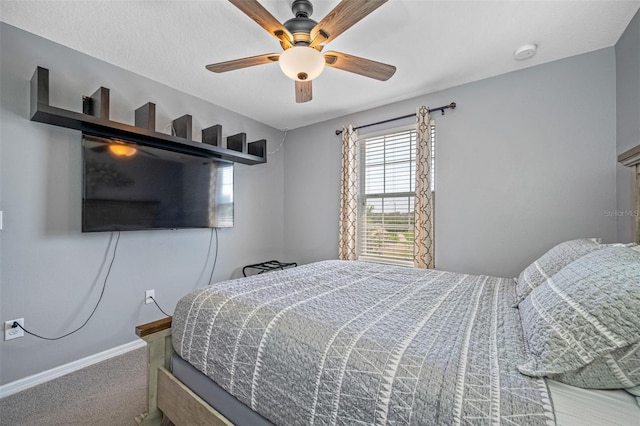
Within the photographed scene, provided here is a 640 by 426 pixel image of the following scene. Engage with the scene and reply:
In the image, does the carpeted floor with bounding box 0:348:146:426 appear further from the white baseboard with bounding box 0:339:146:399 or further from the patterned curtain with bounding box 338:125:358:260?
the patterned curtain with bounding box 338:125:358:260

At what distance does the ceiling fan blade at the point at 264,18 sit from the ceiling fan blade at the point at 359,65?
10.6 inches

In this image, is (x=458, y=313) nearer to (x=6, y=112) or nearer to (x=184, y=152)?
(x=184, y=152)

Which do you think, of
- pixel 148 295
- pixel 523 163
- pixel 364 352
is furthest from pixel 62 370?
pixel 523 163

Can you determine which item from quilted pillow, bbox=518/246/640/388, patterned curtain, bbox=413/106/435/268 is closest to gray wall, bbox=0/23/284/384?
patterned curtain, bbox=413/106/435/268

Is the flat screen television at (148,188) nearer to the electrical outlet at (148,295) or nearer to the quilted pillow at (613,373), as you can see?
the electrical outlet at (148,295)

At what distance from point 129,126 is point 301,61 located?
1.54 metres

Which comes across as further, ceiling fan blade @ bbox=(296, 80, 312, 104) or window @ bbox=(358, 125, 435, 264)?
window @ bbox=(358, 125, 435, 264)

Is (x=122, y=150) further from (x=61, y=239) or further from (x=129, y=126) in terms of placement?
(x=61, y=239)

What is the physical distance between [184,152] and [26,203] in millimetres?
1190

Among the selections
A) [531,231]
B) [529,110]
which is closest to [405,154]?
[529,110]

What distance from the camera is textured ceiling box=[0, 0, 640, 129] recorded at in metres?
1.70

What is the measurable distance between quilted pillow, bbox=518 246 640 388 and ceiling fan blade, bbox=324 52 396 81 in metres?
1.58

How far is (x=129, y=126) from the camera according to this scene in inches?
85.0

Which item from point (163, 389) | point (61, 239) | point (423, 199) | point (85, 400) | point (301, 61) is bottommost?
point (85, 400)
